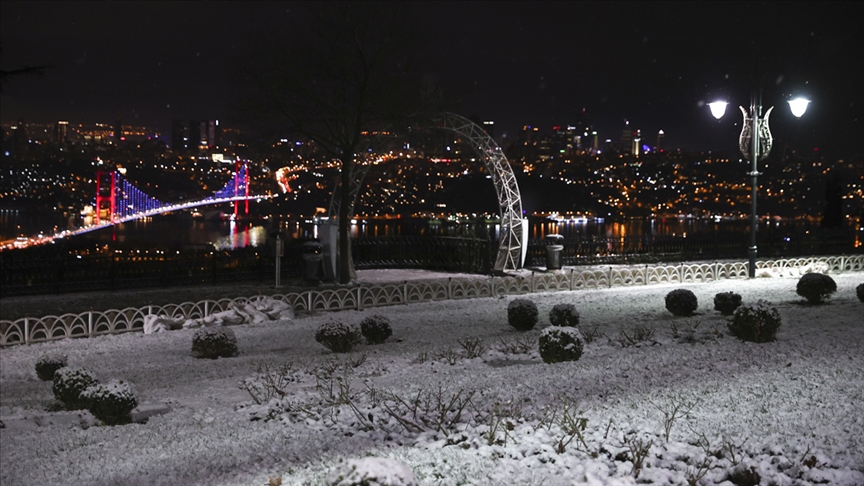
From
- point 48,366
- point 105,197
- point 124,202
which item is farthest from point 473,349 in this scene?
point 124,202

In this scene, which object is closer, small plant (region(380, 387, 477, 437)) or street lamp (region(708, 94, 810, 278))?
small plant (region(380, 387, 477, 437))

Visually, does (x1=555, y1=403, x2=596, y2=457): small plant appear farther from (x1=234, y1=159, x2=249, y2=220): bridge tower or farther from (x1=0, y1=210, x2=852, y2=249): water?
(x1=234, y1=159, x2=249, y2=220): bridge tower

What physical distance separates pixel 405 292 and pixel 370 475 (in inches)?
620

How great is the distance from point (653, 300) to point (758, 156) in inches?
283

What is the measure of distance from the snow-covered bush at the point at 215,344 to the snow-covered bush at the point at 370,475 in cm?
935

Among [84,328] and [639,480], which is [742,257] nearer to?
[84,328]

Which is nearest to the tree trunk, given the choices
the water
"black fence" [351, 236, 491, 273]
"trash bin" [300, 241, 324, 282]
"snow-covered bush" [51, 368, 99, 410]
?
"trash bin" [300, 241, 324, 282]

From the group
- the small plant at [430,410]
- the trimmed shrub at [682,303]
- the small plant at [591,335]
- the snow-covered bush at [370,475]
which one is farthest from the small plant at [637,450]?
the trimmed shrub at [682,303]

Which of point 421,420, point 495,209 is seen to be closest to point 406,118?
point 421,420

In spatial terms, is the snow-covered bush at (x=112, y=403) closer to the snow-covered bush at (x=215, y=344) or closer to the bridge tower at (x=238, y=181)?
the snow-covered bush at (x=215, y=344)

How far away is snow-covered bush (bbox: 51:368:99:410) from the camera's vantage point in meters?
9.90

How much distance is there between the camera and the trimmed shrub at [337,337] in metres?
12.9

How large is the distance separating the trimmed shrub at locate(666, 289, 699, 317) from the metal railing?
6180 mm

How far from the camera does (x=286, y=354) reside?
13.4 metres
